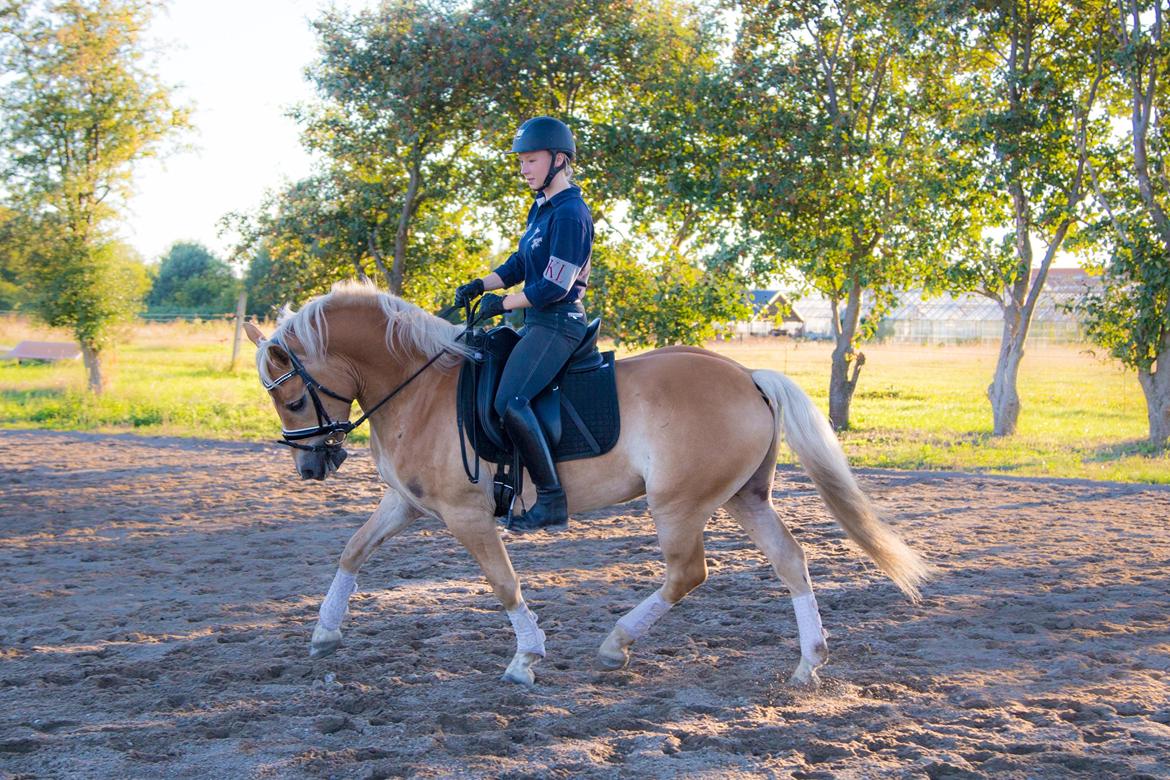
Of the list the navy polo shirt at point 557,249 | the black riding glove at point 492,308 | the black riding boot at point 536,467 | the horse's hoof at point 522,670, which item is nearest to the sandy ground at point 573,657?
the horse's hoof at point 522,670

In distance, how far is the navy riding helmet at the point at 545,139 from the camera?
16.0 feet

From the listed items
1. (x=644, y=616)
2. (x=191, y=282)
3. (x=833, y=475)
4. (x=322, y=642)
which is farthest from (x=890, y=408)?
(x=191, y=282)

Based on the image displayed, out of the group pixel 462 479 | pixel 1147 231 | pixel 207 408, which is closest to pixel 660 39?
pixel 1147 231

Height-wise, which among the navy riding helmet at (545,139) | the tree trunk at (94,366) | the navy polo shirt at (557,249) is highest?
the navy riding helmet at (545,139)

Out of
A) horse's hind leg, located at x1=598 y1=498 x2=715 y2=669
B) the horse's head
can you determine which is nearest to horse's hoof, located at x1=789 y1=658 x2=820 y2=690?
horse's hind leg, located at x1=598 y1=498 x2=715 y2=669

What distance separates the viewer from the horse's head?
493cm

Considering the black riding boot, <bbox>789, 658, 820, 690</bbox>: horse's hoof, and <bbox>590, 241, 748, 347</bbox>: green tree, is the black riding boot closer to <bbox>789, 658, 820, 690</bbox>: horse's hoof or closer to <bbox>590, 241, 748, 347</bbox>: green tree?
<bbox>789, 658, 820, 690</bbox>: horse's hoof

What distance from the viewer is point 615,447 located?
503 cm

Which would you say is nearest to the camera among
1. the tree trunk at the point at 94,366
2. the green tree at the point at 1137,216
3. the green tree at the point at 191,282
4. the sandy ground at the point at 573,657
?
the sandy ground at the point at 573,657

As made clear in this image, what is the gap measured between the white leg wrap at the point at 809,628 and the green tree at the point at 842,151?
36.1 ft

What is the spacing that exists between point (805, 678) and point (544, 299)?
7.94 ft

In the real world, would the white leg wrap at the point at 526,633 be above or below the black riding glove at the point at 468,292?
below

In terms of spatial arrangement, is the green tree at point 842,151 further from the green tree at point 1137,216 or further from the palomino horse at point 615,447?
the palomino horse at point 615,447

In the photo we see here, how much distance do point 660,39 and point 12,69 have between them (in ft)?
40.1
